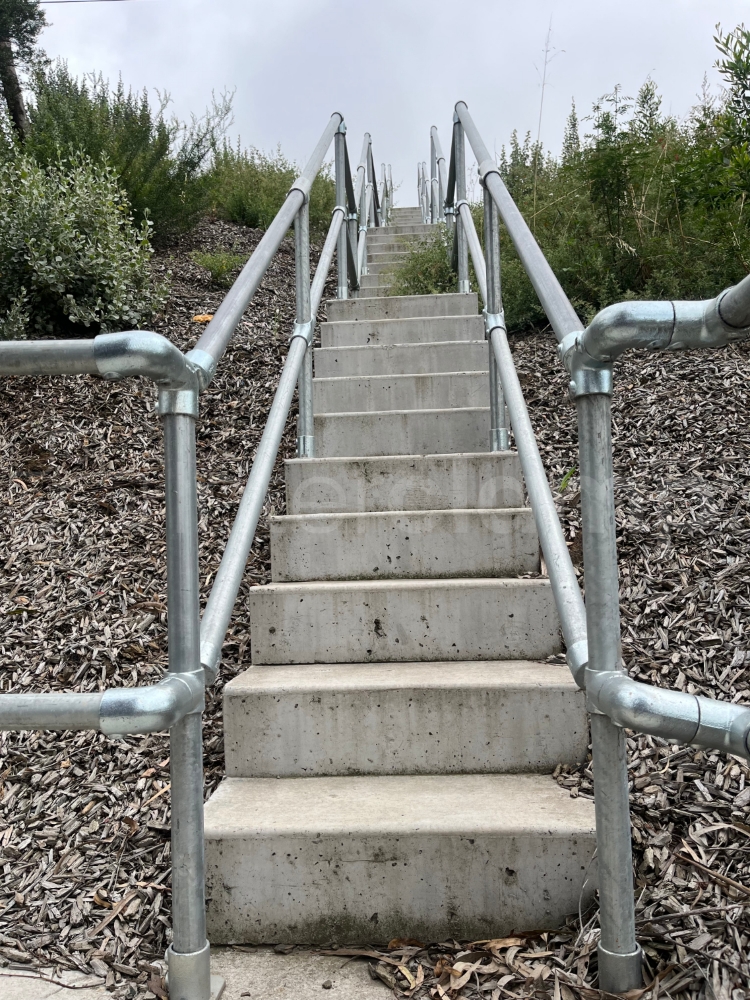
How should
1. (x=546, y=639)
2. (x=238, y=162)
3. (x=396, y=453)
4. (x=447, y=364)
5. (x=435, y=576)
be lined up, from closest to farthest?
(x=546, y=639) < (x=435, y=576) < (x=396, y=453) < (x=447, y=364) < (x=238, y=162)

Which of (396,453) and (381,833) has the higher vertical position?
(396,453)

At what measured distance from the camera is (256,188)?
764 cm

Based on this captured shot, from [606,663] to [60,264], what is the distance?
12.8ft

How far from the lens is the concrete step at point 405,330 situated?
3.85 metres

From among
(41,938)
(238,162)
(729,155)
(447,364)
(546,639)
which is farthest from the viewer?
(238,162)

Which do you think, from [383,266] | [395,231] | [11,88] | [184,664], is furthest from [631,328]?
[11,88]

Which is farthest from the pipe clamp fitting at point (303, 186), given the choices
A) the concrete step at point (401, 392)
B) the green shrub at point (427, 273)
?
the green shrub at point (427, 273)

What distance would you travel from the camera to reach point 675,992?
4.31 ft

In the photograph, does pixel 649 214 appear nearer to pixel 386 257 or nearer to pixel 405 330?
pixel 405 330

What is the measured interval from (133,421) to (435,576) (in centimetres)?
181

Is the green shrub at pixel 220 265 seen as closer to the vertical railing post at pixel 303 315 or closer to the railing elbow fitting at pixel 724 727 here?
the vertical railing post at pixel 303 315

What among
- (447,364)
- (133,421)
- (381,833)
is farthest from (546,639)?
(133,421)

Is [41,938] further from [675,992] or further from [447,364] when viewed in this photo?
[447,364]

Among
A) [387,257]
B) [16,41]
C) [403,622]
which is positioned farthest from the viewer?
[16,41]
